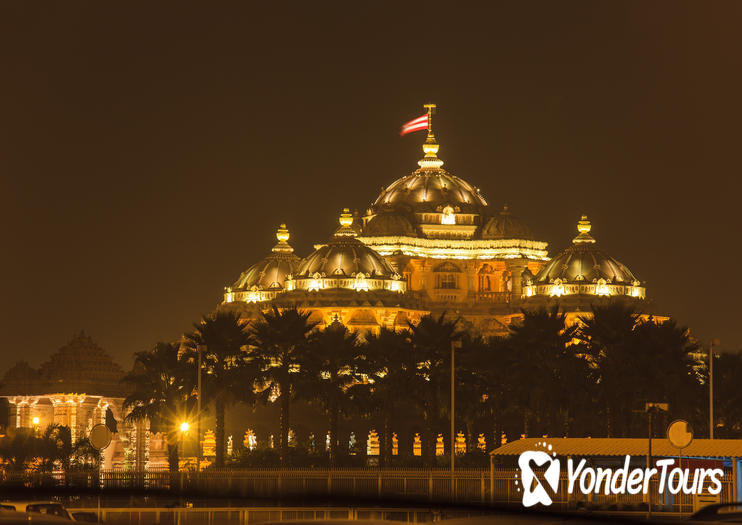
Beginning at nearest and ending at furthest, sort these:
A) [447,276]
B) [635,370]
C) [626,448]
→ [626,448] < [635,370] < [447,276]

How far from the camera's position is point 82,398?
536ft

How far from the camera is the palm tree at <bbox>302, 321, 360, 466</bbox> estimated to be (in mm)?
104125

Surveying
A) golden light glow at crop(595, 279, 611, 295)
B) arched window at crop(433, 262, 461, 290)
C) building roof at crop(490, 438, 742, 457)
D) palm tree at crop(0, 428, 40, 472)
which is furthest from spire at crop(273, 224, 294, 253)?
building roof at crop(490, 438, 742, 457)

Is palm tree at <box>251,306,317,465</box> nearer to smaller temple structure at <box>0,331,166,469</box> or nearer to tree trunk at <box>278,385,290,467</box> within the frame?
tree trunk at <box>278,385,290,467</box>

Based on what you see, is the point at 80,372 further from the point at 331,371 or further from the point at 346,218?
the point at 331,371

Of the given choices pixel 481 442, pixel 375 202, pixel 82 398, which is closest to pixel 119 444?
pixel 82 398

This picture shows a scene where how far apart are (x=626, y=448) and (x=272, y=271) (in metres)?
101

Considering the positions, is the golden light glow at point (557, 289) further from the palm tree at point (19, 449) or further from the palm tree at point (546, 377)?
the palm tree at point (19, 449)

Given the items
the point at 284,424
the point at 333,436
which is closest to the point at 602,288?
the point at 333,436

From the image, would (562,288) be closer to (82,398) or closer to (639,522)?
A: (82,398)

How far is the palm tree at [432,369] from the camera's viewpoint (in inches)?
4045

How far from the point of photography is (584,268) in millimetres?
154500

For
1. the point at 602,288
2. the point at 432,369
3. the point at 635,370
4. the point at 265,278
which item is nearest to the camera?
the point at 635,370

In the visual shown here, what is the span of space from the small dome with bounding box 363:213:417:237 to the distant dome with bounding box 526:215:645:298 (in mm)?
14356
